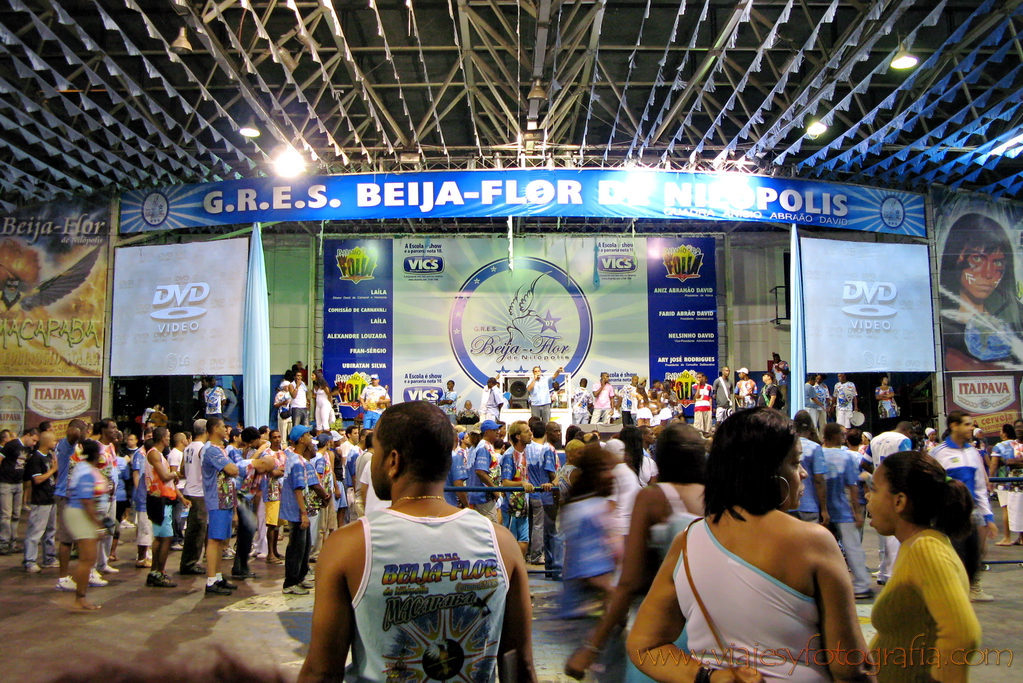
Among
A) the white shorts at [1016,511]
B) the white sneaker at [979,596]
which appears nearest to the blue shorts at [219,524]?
the white sneaker at [979,596]

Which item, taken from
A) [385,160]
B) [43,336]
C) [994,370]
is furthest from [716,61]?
[43,336]

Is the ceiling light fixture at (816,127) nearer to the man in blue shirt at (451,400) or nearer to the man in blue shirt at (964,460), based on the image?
the man in blue shirt at (964,460)

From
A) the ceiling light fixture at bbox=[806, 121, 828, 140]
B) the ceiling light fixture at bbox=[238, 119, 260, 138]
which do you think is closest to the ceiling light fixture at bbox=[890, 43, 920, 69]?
the ceiling light fixture at bbox=[806, 121, 828, 140]

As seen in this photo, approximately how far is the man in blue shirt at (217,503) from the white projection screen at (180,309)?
8046mm

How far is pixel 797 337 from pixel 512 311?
7603 mm

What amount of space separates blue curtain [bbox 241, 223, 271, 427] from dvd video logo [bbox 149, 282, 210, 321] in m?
1.25

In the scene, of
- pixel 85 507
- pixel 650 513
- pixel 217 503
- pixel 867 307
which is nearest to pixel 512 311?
pixel 867 307

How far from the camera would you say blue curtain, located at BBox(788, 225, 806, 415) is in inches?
577

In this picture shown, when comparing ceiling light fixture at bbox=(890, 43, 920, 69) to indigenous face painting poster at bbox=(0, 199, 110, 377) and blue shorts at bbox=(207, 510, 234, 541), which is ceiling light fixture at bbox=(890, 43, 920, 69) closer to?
blue shorts at bbox=(207, 510, 234, 541)

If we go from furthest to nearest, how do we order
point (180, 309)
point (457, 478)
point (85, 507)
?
point (180, 309)
point (457, 478)
point (85, 507)

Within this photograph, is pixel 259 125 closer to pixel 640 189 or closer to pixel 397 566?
pixel 640 189

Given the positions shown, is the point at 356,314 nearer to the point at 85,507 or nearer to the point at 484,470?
the point at 484,470

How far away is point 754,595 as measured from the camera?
1.70 m

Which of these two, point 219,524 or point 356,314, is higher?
point 356,314
